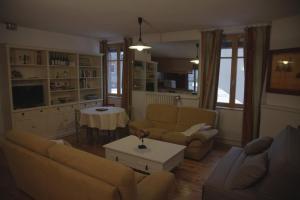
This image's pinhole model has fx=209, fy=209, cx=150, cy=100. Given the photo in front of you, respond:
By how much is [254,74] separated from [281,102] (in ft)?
2.35

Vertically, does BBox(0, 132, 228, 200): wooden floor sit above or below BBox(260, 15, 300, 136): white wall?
below

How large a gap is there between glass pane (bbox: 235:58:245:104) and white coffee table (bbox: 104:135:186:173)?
2099mm

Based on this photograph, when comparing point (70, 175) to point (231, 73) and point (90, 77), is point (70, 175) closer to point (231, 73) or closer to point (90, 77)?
point (231, 73)

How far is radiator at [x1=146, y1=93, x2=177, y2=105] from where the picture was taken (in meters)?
5.21

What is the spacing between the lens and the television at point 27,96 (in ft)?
14.1

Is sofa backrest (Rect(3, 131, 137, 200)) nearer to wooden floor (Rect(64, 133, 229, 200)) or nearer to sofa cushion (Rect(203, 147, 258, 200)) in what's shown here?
sofa cushion (Rect(203, 147, 258, 200))

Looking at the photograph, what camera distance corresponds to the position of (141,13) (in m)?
3.49

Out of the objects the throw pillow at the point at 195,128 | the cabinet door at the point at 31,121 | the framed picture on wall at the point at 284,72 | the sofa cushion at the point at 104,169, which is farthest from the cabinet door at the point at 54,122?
the framed picture on wall at the point at 284,72

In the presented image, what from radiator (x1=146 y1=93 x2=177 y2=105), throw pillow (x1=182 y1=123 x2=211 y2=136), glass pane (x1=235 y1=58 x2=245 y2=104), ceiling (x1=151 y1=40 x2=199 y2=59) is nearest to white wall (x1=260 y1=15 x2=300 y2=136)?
glass pane (x1=235 y1=58 x2=245 y2=104)

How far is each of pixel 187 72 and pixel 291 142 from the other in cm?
338

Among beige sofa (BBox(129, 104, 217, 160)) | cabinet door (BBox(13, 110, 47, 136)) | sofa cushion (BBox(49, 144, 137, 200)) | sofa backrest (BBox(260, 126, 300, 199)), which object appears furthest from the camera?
cabinet door (BBox(13, 110, 47, 136))

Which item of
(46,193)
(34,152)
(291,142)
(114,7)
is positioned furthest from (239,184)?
(114,7)

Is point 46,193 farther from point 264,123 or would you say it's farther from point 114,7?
point 264,123

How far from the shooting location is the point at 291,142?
212 cm
